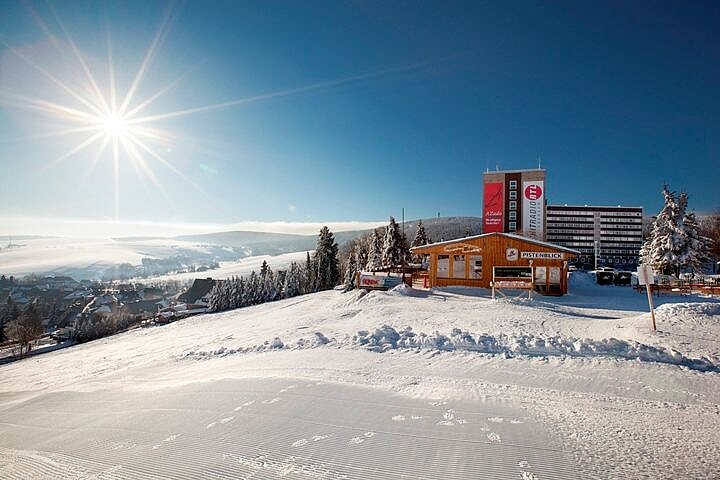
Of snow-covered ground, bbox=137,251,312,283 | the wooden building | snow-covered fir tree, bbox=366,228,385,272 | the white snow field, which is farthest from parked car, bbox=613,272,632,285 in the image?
snow-covered ground, bbox=137,251,312,283

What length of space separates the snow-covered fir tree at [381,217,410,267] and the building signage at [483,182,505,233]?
10787mm

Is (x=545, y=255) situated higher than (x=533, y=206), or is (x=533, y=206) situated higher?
(x=533, y=206)

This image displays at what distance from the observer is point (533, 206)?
41.9 meters

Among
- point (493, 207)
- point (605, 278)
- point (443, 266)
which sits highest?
point (493, 207)

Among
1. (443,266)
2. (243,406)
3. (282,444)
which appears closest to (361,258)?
(443,266)

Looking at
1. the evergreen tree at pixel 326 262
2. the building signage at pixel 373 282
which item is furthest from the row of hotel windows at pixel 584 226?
the building signage at pixel 373 282

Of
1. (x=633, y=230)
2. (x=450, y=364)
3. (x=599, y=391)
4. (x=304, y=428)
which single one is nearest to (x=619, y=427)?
(x=599, y=391)

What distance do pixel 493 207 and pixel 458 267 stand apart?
23455 mm

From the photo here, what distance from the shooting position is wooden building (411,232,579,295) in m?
20.2

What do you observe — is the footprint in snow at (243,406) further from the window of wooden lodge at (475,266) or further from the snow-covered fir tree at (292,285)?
the snow-covered fir tree at (292,285)

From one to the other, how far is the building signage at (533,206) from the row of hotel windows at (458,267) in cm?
2305

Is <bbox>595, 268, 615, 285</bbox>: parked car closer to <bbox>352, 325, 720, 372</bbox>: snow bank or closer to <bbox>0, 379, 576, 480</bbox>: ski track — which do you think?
<bbox>352, 325, 720, 372</bbox>: snow bank

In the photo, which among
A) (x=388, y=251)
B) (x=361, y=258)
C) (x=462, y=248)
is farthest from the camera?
(x=361, y=258)

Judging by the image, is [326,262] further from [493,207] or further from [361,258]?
[493,207]
